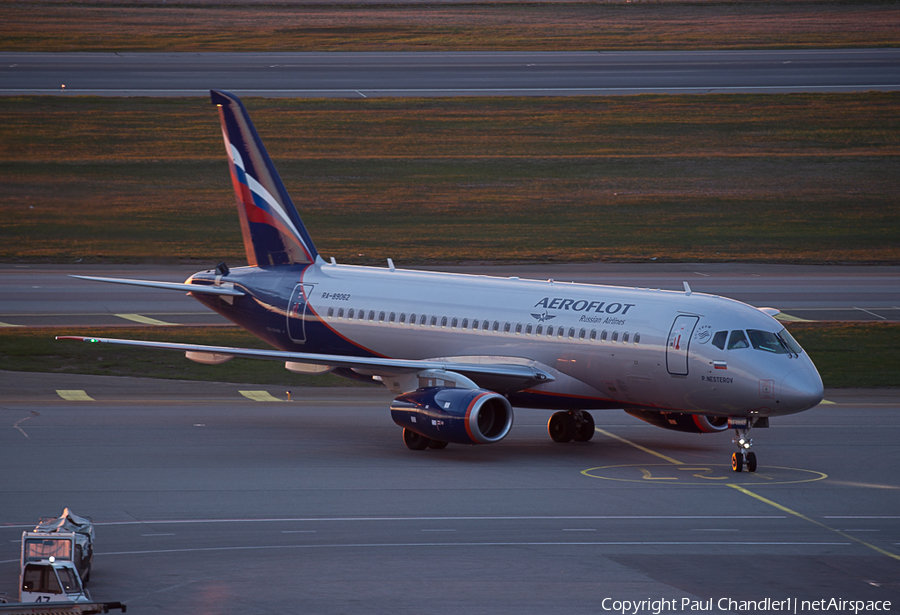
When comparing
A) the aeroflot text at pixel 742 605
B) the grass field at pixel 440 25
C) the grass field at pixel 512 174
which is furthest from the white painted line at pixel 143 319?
the grass field at pixel 440 25

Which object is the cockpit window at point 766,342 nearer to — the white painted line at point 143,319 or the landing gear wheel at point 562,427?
the landing gear wheel at point 562,427

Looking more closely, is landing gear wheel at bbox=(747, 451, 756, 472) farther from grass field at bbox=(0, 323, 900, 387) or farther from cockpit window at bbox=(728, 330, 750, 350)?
grass field at bbox=(0, 323, 900, 387)

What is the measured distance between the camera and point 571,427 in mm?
33656

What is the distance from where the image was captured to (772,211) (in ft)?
267

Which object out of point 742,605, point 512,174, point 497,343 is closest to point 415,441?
point 497,343

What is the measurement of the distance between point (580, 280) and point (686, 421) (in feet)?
100

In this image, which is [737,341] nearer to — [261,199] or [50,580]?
[261,199]

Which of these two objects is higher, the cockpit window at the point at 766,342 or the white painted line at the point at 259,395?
the cockpit window at the point at 766,342

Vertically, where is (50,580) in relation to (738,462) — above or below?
below

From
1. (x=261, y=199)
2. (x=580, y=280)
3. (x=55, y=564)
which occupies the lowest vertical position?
(x=55, y=564)

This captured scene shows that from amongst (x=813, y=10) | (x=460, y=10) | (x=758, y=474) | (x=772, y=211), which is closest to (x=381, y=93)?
(x=460, y=10)

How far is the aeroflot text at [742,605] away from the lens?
1912 cm

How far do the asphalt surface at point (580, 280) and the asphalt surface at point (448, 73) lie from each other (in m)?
28.6

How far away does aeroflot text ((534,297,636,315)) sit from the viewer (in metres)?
31.7
